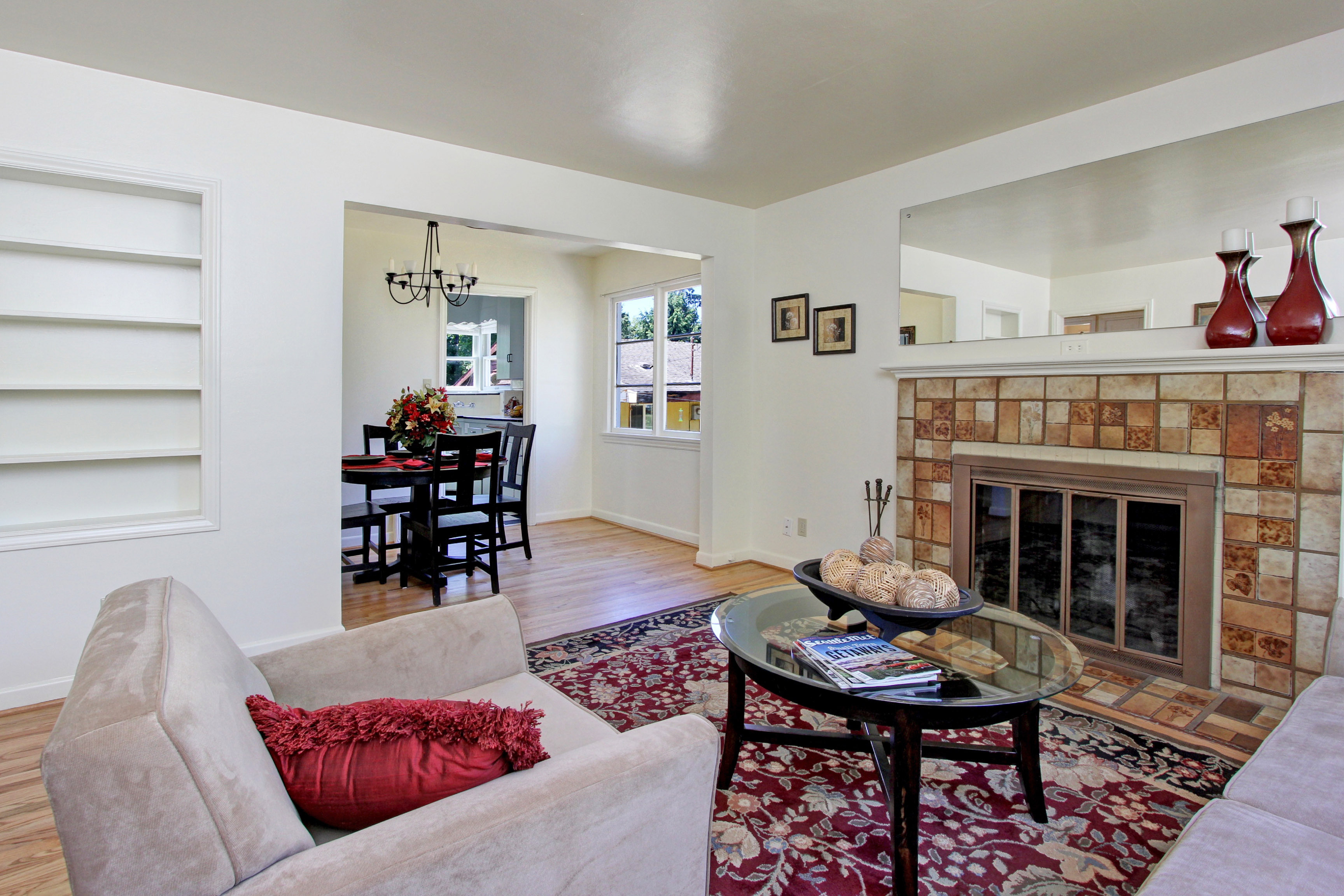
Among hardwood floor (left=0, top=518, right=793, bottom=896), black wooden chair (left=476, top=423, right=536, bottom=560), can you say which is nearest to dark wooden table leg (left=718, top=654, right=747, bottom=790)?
hardwood floor (left=0, top=518, right=793, bottom=896)

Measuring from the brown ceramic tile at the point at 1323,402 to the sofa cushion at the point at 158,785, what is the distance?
3235 mm

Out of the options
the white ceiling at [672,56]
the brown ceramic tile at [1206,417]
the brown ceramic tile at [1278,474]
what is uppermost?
the white ceiling at [672,56]

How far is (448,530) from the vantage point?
392 cm

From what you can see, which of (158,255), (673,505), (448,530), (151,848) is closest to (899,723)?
(151,848)

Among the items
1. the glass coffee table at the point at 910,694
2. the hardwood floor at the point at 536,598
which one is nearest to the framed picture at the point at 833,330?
the hardwood floor at the point at 536,598

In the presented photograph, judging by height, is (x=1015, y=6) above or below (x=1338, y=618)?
above

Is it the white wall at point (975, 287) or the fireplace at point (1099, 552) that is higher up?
the white wall at point (975, 287)

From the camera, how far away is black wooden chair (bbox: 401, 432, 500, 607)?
3865mm

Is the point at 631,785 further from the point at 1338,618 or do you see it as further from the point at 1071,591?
the point at 1071,591

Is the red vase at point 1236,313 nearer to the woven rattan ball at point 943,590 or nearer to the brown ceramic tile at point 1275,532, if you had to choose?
the brown ceramic tile at point 1275,532

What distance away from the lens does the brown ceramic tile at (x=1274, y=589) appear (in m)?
2.48

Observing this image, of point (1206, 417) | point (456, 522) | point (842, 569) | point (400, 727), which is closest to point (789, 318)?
point (1206, 417)

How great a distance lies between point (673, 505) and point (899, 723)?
13.6ft

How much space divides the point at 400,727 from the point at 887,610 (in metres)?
1.23
